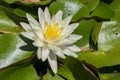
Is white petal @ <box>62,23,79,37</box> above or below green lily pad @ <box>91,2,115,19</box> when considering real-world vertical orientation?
below

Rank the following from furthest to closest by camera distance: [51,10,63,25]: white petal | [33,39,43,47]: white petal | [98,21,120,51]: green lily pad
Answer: [98,21,120,51]: green lily pad → [51,10,63,25]: white petal → [33,39,43,47]: white petal

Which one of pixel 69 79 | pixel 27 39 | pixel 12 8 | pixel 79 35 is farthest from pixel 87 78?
pixel 12 8

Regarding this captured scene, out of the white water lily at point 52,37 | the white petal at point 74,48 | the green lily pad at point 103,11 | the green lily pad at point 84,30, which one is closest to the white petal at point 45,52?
the white water lily at point 52,37

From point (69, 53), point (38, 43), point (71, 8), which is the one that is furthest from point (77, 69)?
point (71, 8)

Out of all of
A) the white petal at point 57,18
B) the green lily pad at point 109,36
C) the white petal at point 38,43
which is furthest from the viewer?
the green lily pad at point 109,36

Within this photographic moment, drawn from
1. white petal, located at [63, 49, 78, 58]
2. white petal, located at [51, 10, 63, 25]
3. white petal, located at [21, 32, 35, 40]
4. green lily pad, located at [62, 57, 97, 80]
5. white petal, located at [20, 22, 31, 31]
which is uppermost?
white petal, located at [51, 10, 63, 25]

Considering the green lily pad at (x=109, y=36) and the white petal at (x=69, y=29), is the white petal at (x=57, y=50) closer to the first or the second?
the white petal at (x=69, y=29)

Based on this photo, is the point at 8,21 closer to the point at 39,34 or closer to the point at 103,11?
the point at 39,34

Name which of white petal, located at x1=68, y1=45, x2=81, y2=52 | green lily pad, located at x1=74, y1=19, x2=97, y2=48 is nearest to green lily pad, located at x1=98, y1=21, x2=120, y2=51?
green lily pad, located at x1=74, y1=19, x2=97, y2=48

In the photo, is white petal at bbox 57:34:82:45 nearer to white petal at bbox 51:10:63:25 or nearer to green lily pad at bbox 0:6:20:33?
white petal at bbox 51:10:63:25
